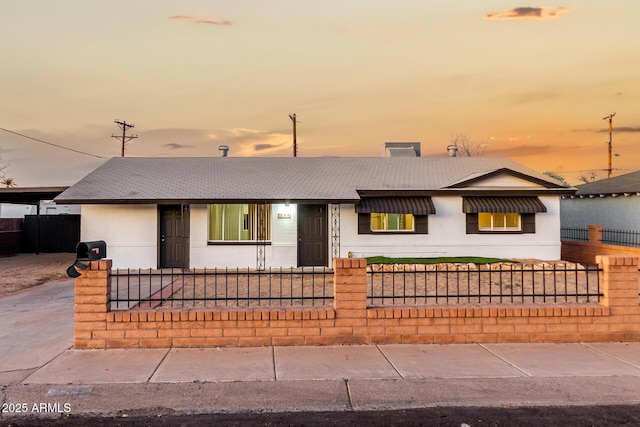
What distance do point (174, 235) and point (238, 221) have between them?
7.50ft

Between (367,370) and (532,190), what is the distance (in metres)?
13.2

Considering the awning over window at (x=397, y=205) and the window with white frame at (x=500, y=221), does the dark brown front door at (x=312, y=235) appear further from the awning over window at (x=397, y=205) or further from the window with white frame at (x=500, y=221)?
the window with white frame at (x=500, y=221)

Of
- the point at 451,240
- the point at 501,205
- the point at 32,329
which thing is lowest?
the point at 32,329

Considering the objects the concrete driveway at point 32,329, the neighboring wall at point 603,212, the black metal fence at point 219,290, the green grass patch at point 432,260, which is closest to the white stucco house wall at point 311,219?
the green grass patch at point 432,260

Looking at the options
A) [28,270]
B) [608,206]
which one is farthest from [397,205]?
[28,270]

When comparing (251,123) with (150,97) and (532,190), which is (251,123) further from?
(532,190)

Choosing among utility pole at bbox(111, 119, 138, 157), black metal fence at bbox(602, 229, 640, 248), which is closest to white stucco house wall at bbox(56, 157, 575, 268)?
black metal fence at bbox(602, 229, 640, 248)

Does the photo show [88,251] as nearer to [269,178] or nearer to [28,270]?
[269,178]

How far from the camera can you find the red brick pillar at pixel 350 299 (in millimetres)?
6684

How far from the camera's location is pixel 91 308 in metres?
6.45

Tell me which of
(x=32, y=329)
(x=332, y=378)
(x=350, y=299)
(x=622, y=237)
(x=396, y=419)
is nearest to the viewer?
(x=396, y=419)

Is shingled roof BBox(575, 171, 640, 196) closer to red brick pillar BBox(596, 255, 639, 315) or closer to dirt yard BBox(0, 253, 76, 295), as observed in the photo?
red brick pillar BBox(596, 255, 639, 315)

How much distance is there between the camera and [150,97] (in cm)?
1953

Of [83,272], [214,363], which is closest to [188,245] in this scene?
[83,272]
